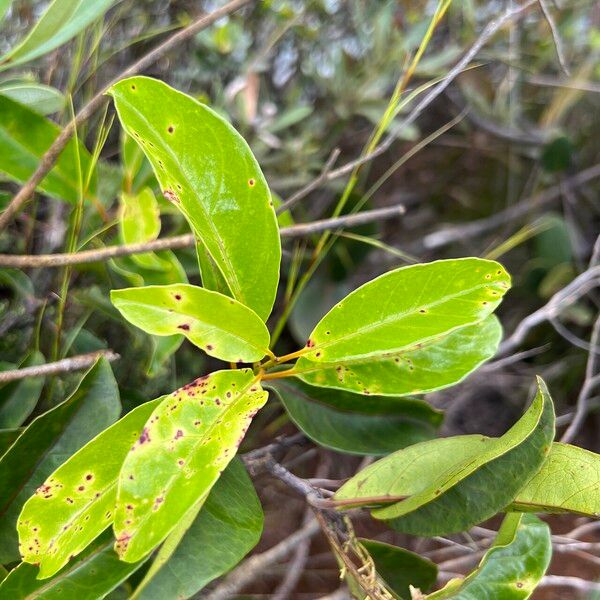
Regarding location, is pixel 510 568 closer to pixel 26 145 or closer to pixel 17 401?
pixel 17 401

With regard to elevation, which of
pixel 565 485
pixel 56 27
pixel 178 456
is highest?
pixel 56 27

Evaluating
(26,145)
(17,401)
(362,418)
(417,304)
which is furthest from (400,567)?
(26,145)

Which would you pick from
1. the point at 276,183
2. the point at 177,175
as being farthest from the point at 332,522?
the point at 276,183

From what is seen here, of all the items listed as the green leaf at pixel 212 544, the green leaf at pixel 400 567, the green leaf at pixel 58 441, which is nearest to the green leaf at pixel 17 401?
the green leaf at pixel 58 441

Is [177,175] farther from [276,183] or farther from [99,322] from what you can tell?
[276,183]

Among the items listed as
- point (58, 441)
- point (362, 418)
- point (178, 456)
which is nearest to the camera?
point (178, 456)

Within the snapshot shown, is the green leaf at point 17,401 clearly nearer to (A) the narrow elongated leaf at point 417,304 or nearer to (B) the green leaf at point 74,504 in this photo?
(B) the green leaf at point 74,504
